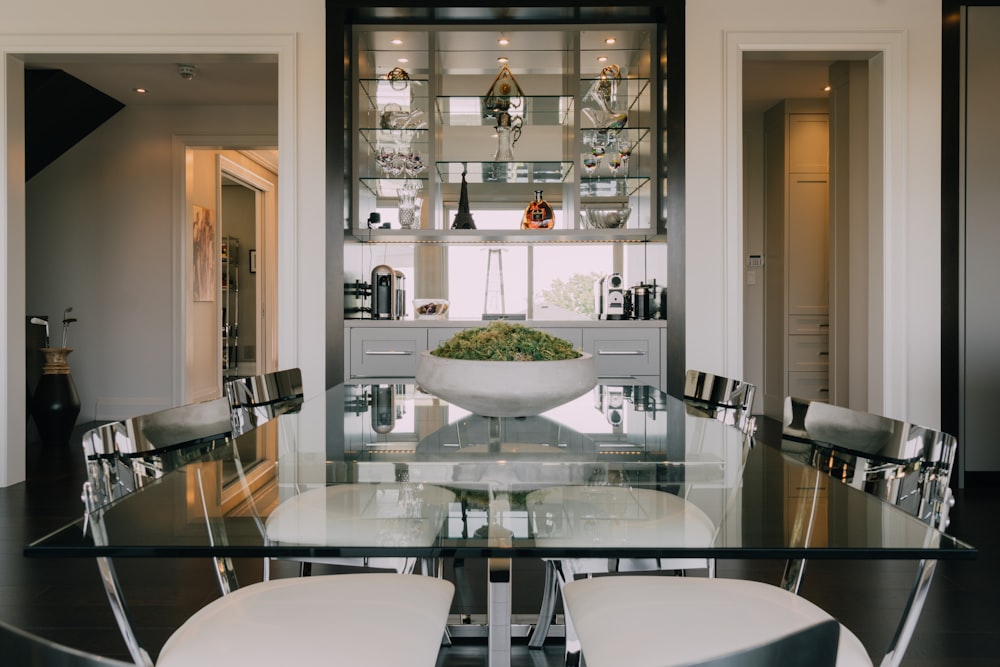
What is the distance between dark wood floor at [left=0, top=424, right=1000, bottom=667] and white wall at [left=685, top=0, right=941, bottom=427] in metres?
1.07

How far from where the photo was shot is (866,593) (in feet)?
8.03

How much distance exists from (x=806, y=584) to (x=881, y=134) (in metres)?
2.58

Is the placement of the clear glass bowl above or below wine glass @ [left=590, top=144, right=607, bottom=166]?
below

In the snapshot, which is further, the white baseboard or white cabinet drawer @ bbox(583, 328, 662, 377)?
the white baseboard

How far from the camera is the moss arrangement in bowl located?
1.69 m

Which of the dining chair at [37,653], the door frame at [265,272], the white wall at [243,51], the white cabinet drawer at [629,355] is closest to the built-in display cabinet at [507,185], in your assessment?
the white cabinet drawer at [629,355]

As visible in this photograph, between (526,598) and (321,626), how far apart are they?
146cm

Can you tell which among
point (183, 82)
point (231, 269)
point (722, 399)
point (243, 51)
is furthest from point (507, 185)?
point (231, 269)

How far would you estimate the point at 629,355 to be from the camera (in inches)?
153

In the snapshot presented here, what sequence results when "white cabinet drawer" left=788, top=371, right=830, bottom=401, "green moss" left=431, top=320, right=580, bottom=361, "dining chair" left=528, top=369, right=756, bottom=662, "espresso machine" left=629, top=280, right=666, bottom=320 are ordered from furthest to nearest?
"white cabinet drawer" left=788, top=371, right=830, bottom=401 < "espresso machine" left=629, top=280, right=666, bottom=320 < "green moss" left=431, top=320, right=580, bottom=361 < "dining chair" left=528, top=369, right=756, bottom=662

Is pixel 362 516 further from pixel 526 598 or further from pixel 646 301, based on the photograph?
pixel 646 301

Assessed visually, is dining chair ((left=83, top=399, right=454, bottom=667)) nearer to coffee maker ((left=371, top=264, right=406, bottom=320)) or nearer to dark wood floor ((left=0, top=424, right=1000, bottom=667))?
dark wood floor ((left=0, top=424, right=1000, bottom=667))

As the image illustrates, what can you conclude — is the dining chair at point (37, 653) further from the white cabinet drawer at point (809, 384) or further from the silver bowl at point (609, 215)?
the white cabinet drawer at point (809, 384)

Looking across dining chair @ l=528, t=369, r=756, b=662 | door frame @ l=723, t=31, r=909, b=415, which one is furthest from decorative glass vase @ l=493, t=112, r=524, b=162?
dining chair @ l=528, t=369, r=756, b=662
